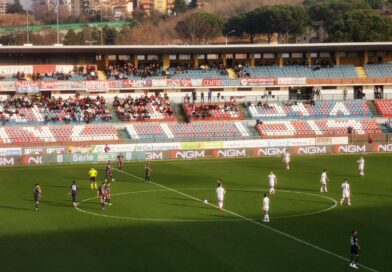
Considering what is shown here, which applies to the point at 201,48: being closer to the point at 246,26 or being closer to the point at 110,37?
the point at 246,26

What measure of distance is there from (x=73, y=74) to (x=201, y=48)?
14.0m

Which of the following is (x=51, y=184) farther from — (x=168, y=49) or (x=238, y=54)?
(x=238, y=54)

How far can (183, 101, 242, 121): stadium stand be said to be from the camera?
82.4 metres

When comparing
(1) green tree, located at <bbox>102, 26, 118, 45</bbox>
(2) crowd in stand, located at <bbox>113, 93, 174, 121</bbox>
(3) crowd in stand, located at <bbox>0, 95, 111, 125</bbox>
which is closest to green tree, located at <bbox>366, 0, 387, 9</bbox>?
(1) green tree, located at <bbox>102, 26, 118, 45</bbox>

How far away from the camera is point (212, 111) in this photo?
275 ft

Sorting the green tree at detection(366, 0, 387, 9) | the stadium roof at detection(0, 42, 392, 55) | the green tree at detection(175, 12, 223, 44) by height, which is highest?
the green tree at detection(366, 0, 387, 9)

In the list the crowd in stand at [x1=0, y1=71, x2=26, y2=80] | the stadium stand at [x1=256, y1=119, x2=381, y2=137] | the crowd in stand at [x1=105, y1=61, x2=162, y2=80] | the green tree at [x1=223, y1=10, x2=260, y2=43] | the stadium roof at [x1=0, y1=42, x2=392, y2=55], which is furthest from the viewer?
the green tree at [x1=223, y1=10, x2=260, y2=43]

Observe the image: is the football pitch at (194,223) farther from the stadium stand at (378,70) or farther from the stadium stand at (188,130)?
the stadium stand at (378,70)

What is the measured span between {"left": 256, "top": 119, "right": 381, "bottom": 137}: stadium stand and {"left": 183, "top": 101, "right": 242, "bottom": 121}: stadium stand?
391 centimetres

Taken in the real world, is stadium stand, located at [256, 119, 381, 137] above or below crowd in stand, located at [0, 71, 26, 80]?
below

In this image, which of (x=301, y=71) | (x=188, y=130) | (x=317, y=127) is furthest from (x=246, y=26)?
(x=188, y=130)

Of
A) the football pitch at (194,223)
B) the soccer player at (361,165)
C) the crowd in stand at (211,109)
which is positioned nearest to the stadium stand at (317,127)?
the crowd in stand at (211,109)

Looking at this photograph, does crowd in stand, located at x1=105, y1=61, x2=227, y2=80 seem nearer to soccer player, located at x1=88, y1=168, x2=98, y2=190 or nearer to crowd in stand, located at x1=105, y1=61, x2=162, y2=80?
crowd in stand, located at x1=105, y1=61, x2=162, y2=80

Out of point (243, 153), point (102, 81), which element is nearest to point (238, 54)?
point (102, 81)
